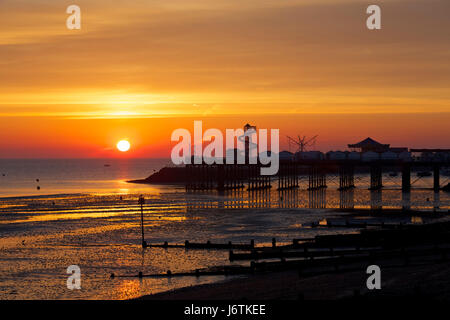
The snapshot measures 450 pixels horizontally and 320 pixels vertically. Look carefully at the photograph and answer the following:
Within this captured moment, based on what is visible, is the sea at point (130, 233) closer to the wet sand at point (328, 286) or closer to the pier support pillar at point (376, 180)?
the wet sand at point (328, 286)

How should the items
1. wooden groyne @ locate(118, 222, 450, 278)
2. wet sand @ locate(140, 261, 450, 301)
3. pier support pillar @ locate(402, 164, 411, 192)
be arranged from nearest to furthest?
wet sand @ locate(140, 261, 450, 301) → wooden groyne @ locate(118, 222, 450, 278) → pier support pillar @ locate(402, 164, 411, 192)

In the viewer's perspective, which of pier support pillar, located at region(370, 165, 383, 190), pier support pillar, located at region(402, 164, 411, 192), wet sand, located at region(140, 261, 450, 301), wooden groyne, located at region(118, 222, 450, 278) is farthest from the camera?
pier support pillar, located at region(370, 165, 383, 190)

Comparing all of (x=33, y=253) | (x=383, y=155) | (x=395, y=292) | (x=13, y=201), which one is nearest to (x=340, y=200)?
(x=383, y=155)

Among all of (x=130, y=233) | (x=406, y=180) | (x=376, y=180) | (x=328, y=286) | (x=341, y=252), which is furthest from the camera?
(x=376, y=180)

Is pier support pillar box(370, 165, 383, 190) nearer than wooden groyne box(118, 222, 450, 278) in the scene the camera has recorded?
No

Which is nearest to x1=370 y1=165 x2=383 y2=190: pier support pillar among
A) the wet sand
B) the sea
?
the sea

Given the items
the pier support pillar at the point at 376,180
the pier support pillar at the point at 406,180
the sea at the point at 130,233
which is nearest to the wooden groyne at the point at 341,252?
the sea at the point at 130,233

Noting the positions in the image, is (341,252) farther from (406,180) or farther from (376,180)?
(376,180)

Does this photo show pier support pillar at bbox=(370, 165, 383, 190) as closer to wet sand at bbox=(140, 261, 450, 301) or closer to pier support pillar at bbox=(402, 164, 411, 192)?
pier support pillar at bbox=(402, 164, 411, 192)

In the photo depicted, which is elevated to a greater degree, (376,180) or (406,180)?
(406,180)

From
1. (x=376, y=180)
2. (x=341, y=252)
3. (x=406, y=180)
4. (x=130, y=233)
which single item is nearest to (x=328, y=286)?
(x=341, y=252)

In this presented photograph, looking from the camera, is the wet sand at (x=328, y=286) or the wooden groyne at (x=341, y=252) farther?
the wooden groyne at (x=341, y=252)

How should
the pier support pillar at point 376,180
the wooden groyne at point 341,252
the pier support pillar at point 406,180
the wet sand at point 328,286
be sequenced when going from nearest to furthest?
1. the wet sand at point 328,286
2. the wooden groyne at point 341,252
3. the pier support pillar at point 406,180
4. the pier support pillar at point 376,180
